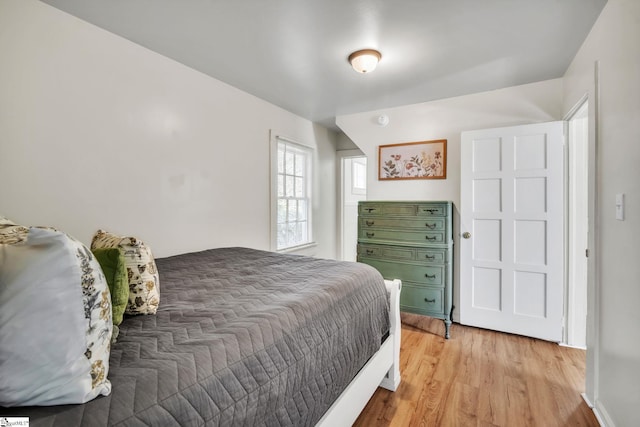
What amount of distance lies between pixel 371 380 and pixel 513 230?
6.80ft

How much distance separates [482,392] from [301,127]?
340cm

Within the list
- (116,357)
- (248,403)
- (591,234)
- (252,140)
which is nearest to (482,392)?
(591,234)

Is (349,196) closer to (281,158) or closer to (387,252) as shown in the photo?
(281,158)

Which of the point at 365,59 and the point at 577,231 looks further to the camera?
the point at 577,231

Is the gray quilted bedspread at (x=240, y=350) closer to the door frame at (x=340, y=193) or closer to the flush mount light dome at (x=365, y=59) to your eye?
the flush mount light dome at (x=365, y=59)

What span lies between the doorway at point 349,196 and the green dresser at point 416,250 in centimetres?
145

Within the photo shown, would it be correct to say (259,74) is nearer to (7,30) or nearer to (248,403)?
(7,30)

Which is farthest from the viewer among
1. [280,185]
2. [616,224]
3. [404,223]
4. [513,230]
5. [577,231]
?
[280,185]

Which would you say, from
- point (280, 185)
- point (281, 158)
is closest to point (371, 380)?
point (280, 185)

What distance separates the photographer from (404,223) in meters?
3.12

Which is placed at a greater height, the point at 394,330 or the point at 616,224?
the point at 616,224

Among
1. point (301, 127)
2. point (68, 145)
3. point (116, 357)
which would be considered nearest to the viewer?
point (116, 357)

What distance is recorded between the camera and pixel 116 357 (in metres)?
0.81

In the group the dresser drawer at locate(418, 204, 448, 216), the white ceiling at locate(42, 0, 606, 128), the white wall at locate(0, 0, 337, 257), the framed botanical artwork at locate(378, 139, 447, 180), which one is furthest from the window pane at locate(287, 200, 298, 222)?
the dresser drawer at locate(418, 204, 448, 216)
